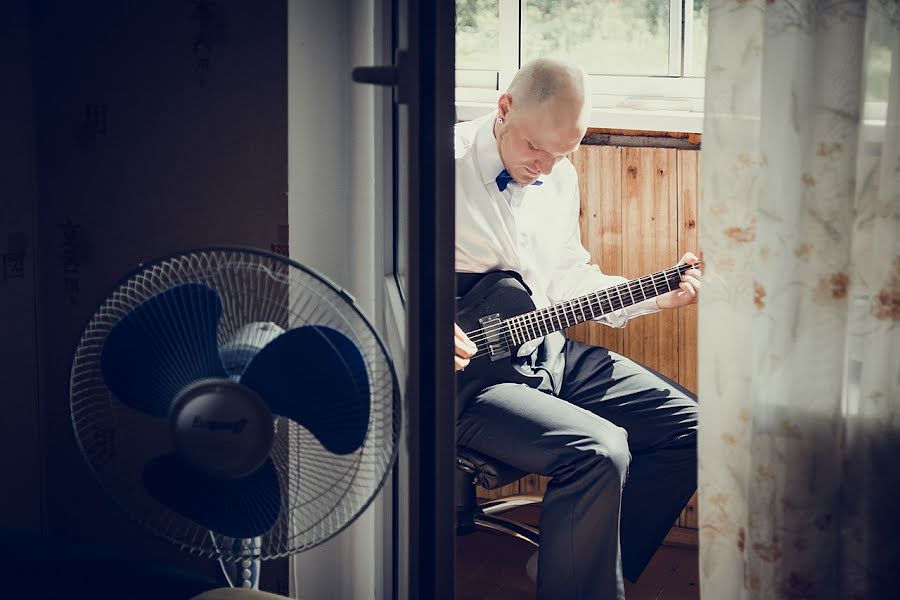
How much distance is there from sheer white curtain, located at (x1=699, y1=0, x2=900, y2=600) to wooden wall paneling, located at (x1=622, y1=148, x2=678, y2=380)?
98 cm

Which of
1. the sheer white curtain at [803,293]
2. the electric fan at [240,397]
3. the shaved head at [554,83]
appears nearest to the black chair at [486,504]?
the sheer white curtain at [803,293]

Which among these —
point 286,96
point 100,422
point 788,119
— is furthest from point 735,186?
point 100,422

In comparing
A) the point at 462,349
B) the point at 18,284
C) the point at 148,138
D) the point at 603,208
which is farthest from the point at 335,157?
the point at 603,208

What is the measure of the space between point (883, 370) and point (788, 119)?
41 cm

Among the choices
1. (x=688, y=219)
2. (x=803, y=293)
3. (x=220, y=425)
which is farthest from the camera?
(x=688, y=219)

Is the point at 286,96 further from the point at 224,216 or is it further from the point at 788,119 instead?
the point at 788,119

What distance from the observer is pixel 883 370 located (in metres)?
1.59

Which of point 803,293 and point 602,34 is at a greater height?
point 602,34

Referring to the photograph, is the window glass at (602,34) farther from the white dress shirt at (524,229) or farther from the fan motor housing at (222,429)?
the fan motor housing at (222,429)

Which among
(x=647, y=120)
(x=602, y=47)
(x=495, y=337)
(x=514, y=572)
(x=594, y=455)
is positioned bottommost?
(x=514, y=572)

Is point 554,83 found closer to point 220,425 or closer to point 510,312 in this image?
Result: point 510,312

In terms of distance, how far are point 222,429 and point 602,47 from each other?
2043 millimetres

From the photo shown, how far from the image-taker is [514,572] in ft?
8.48

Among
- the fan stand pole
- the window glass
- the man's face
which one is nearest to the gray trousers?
the man's face
